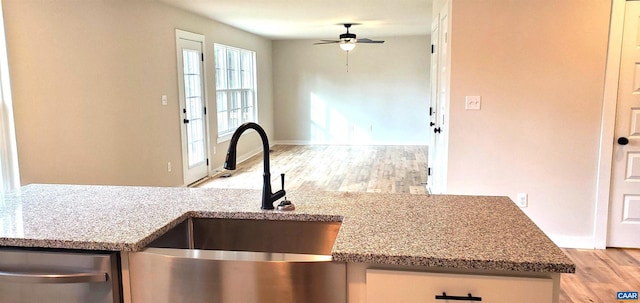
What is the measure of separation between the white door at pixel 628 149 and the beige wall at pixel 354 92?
5.90 metres

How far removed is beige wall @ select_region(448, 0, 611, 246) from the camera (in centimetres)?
340

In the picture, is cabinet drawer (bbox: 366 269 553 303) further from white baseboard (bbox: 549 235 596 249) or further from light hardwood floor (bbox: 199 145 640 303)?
white baseboard (bbox: 549 235 596 249)

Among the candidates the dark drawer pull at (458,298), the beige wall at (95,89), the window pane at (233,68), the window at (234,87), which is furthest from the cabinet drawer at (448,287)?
the window pane at (233,68)

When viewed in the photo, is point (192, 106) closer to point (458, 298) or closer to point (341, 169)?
point (341, 169)

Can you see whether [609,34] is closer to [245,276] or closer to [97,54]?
[245,276]

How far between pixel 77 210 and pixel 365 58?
8282 millimetres

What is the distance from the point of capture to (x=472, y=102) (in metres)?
3.59

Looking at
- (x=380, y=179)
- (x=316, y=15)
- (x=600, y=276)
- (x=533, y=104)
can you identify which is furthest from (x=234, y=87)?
(x=600, y=276)

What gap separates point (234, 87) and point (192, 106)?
1839 mm

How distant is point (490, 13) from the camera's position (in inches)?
136

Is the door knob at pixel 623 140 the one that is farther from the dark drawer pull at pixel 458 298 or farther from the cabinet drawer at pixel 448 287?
the dark drawer pull at pixel 458 298

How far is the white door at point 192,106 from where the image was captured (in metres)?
5.55

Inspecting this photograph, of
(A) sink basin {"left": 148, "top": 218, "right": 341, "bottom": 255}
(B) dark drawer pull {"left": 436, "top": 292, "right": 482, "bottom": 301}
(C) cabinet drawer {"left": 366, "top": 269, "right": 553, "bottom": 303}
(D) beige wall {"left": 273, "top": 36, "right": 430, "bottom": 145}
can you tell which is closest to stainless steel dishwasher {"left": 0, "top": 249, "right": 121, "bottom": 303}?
(A) sink basin {"left": 148, "top": 218, "right": 341, "bottom": 255}

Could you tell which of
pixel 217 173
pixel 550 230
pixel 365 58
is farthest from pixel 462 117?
pixel 365 58
